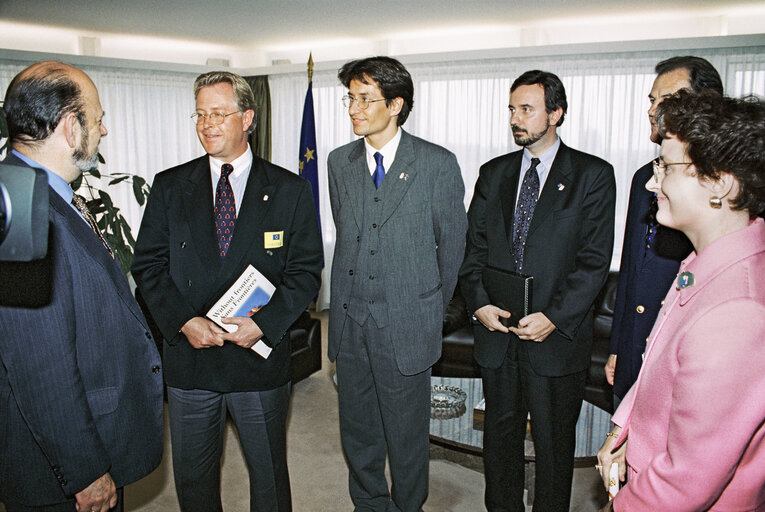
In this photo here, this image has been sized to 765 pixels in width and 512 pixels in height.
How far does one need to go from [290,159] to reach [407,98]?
5.14 meters

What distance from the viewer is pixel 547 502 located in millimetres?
2242

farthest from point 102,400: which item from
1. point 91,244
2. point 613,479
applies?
point 613,479

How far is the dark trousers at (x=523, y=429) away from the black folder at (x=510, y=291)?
0.12m

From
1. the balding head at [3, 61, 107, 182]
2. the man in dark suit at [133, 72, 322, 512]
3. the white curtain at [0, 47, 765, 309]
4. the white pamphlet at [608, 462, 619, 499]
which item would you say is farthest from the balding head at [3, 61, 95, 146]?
the white curtain at [0, 47, 765, 309]

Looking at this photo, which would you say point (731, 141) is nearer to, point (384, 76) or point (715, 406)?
point (715, 406)

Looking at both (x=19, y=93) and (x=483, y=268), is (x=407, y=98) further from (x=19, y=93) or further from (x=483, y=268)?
(x=19, y=93)

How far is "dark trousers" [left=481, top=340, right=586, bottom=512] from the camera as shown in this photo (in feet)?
7.27

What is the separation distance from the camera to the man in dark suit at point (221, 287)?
203 centimetres

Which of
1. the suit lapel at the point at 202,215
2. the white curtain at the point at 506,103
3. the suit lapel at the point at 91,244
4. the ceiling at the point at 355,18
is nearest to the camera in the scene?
the suit lapel at the point at 91,244

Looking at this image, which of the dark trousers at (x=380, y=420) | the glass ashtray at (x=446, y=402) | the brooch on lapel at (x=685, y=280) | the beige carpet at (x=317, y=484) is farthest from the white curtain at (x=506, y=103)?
the brooch on lapel at (x=685, y=280)

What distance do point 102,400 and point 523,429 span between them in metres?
1.53

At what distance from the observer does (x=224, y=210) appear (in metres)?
2.10

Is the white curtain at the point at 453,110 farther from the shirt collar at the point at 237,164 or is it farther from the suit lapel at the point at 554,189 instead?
the shirt collar at the point at 237,164

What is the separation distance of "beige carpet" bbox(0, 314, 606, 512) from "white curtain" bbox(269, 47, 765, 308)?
3431 mm
